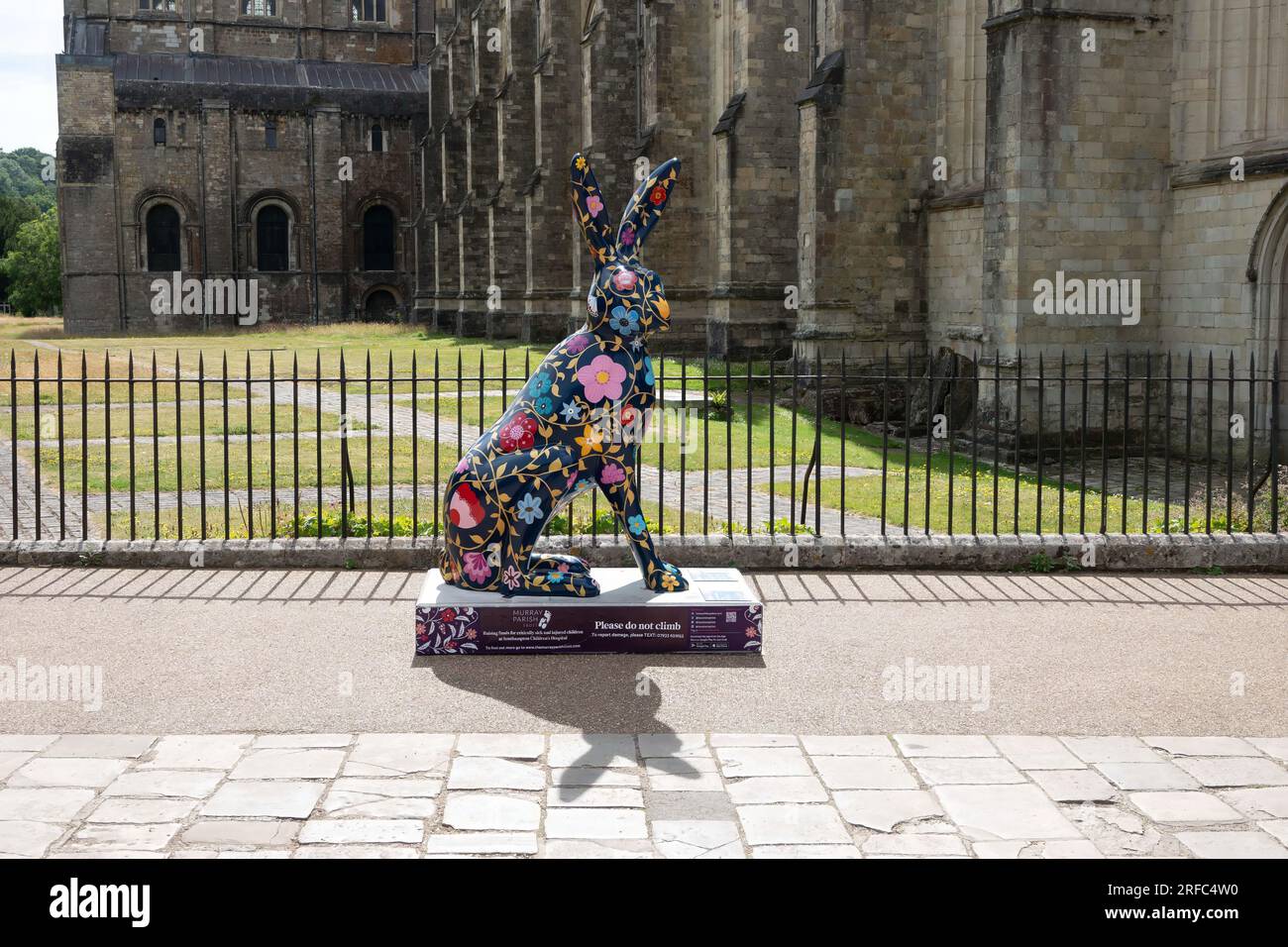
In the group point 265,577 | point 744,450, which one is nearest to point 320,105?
point 744,450

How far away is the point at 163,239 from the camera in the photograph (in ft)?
169

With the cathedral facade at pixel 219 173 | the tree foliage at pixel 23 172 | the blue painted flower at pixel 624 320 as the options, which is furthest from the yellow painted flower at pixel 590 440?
the tree foliage at pixel 23 172

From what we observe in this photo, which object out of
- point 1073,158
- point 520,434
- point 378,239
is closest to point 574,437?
point 520,434

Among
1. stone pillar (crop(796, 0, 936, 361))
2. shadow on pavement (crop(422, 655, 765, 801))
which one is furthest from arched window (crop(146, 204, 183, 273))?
shadow on pavement (crop(422, 655, 765, 801))

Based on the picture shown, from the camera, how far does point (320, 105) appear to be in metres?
52.4

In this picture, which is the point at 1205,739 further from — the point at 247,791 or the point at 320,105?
the point at 320,105

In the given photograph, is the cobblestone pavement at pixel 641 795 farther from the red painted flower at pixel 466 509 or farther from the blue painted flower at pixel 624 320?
the blue painted flower at pixel 624 320

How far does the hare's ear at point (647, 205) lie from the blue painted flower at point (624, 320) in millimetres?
361

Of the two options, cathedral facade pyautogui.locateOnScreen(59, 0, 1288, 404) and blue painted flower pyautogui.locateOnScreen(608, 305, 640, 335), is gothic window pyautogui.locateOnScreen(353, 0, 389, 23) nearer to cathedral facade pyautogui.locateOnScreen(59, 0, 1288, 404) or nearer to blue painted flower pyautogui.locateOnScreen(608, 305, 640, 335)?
cathedral facade pyautogui.locateOnScreen(59, 0, 1288, 404)

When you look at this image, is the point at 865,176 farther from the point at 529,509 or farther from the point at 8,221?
the point at 8,221

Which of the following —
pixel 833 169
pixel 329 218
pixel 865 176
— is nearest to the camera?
pixel 833 169

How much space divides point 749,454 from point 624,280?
2376 mm

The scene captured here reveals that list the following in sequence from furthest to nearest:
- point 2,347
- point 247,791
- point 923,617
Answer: point 2,347
point 923,617
point 247,791

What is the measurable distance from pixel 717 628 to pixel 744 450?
883cm
